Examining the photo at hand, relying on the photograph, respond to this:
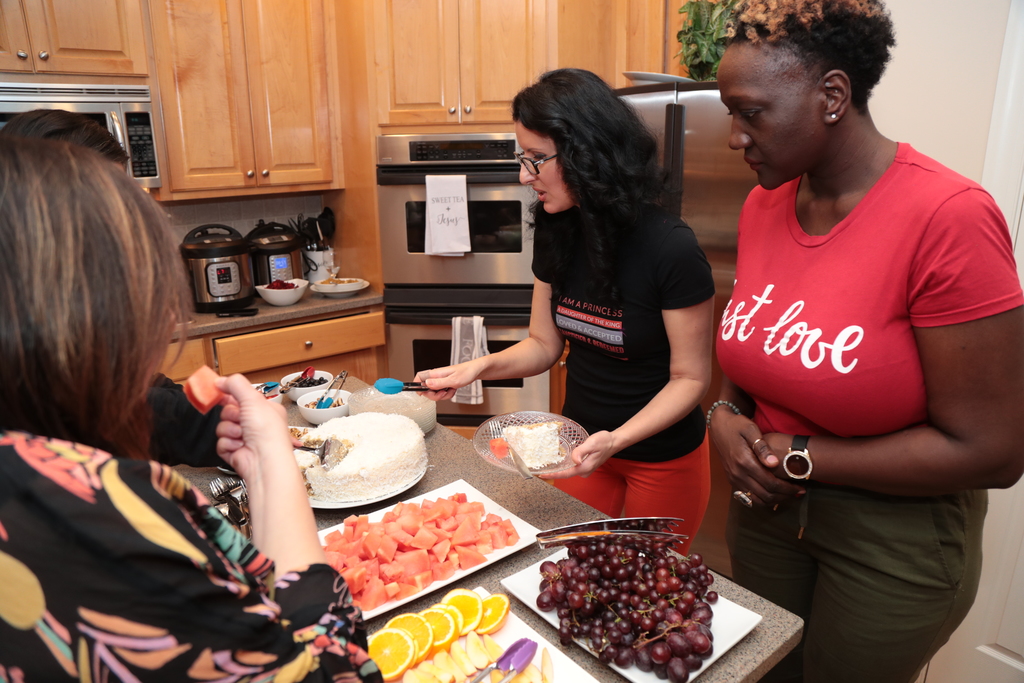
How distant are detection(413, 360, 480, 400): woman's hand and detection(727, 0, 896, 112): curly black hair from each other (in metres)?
0.92

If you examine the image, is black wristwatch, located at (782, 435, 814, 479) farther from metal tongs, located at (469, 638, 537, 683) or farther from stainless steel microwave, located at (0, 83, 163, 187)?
stainless steel microwave, located at (0, 83, 163, 187)

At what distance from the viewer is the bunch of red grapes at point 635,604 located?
34.3 inches

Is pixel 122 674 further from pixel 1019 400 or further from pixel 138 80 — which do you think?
pixel 138 80

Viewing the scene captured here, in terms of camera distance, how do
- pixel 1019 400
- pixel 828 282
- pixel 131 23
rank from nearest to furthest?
pixel 1019 400 < pixel 828 282 < pixel 131 23

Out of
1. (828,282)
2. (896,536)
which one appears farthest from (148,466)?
(896,536)

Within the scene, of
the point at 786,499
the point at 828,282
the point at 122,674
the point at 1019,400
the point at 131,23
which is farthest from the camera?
the point at 131,23

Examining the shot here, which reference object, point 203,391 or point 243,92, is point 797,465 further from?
point 243,92

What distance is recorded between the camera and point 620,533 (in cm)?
99

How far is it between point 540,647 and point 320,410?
92cm

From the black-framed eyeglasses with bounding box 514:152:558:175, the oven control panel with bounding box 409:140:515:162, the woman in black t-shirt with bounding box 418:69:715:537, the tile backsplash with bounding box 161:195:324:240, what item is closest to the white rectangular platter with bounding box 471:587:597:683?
the woman in black t-shirt with bounding box 418:69:715:537

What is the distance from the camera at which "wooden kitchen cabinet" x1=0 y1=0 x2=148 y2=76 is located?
2.53 m

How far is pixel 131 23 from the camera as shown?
2.74m

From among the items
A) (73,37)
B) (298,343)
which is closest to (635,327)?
(298,343)

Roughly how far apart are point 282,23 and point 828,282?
2.89m
